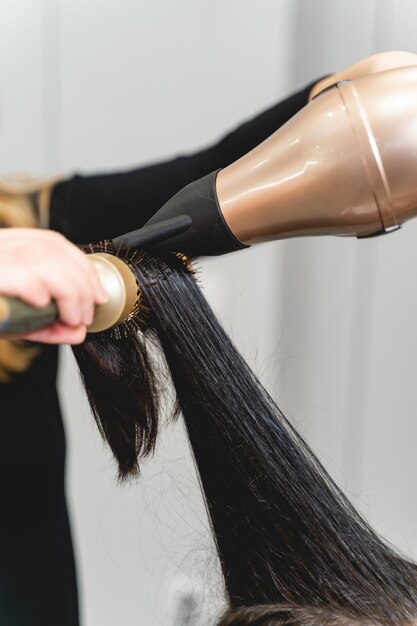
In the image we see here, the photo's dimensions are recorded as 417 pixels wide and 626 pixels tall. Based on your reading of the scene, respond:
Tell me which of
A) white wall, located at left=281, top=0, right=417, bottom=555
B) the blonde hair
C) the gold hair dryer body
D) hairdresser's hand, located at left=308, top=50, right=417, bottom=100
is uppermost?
Result: hairdresser's hand, located at left=308, top=50, right=417, bottom=100

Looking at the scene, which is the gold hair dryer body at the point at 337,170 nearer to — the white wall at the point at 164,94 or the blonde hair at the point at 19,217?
the blonde hair at the point at 19,217

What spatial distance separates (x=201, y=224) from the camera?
31 cm

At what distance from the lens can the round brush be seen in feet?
0.74

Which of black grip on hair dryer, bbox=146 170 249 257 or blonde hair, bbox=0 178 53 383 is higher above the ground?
black grip on hair dryer, bbox=146 170 249 257

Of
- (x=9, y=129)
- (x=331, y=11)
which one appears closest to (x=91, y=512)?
(x=9, y=129)

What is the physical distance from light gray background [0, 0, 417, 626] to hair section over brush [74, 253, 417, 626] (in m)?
0.26

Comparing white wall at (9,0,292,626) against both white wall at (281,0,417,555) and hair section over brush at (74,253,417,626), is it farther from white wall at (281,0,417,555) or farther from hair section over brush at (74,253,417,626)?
hair section over brush at (74,253,417,626)

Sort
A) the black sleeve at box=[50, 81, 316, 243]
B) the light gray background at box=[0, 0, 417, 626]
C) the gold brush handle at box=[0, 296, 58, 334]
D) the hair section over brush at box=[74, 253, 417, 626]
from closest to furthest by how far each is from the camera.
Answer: the gold brush handle at box=[0, 296, 58, 334], the hair section over brush at box=[74, 253, 417, 626], the black sleeve at box=[50, 81, 316, 243], the light gray background at box=[0, 0, 417, 626]

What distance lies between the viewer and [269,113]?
1.46 feet

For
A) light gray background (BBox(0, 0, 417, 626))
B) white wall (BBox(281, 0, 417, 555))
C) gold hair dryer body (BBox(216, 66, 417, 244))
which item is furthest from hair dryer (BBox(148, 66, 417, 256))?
white wall (BBox(281, 0, 417, 555))

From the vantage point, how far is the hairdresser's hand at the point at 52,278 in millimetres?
231

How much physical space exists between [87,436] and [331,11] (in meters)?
0.71

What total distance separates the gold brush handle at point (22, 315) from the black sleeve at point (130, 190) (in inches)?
10.7

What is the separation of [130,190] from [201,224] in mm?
217
